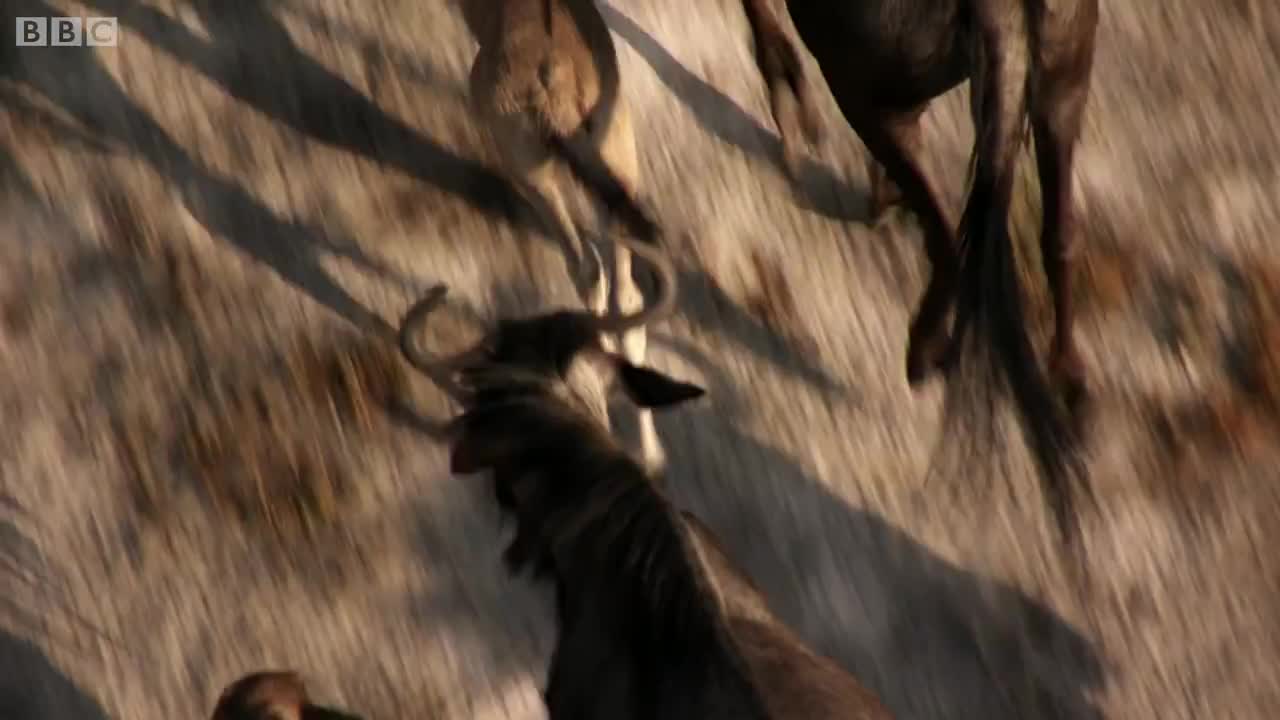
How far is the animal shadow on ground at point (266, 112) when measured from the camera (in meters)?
3.20

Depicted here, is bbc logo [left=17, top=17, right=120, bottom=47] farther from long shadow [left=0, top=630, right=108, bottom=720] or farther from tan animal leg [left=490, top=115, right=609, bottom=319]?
long shadow [left=0, top=630, right=108, bottom=720]

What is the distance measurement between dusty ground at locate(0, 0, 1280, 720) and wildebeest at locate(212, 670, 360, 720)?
1.29ft

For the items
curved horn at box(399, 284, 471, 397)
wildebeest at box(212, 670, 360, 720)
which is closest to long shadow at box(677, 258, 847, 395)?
curved horn at box(399, 284, 471, 397)

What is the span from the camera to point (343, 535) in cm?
300

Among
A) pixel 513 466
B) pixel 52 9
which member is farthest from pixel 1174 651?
pixel 52 9

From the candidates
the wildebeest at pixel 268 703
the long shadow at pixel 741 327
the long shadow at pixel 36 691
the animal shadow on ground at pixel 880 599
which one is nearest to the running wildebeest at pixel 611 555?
the wildebeest at pixel 268 703

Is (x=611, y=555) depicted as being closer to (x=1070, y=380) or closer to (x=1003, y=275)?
(x=1003, y=275)

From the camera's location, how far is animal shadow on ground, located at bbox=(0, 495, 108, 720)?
2.92 meters

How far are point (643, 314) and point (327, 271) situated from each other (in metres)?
1.35

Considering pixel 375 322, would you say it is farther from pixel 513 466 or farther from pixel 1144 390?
pixel 1144 390

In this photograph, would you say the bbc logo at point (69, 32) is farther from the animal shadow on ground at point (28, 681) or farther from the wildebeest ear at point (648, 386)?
the wildebeest ear at point (648, 386)

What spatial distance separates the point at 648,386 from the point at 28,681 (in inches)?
74.6

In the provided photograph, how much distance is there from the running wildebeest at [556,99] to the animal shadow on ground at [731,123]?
68cm

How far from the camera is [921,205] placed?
2666mm
